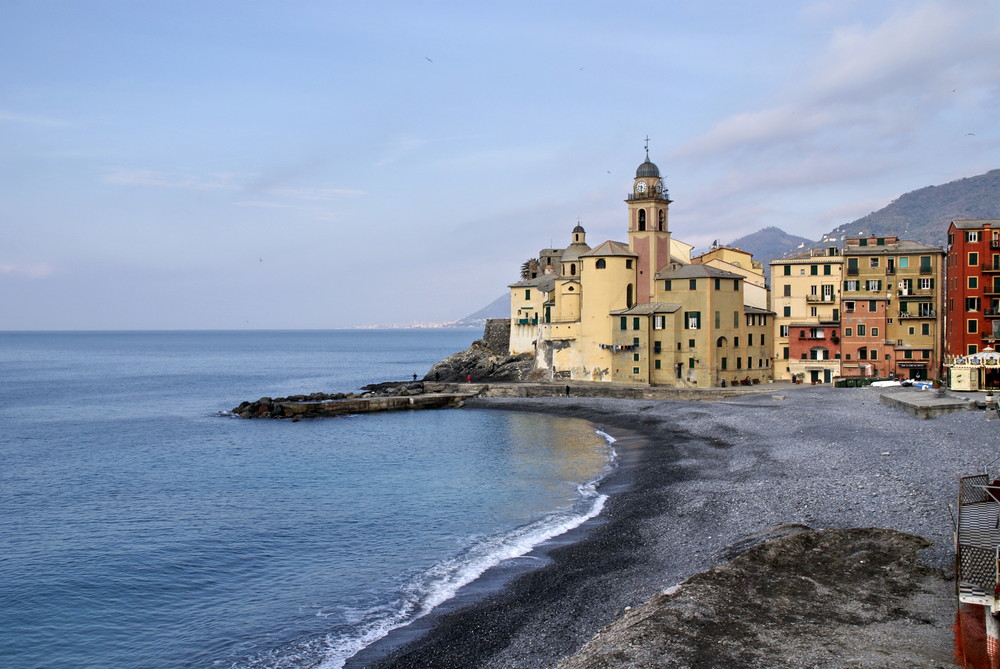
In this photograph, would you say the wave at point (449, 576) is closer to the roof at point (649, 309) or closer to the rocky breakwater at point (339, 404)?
the roof at point (649, 309)

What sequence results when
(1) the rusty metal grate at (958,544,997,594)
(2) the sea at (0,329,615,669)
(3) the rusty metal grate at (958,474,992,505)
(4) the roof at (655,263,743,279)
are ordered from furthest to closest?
(4) the roof at (655,263,743,279) → (2) the sea at (0,329,615,669) → (3) the rusty metal grate at (958,474,992,505) → (1) the rusty metal grate at (958,544,997,594)

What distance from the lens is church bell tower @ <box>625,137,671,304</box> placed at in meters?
75.4

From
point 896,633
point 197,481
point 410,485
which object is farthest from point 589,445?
point 896,633

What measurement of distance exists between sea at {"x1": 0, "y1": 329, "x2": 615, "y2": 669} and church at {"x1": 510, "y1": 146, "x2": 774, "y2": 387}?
40.0 feet

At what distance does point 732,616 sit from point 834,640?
7.32 ft

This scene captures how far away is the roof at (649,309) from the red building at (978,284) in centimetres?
2158

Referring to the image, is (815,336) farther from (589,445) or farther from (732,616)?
(732,616)

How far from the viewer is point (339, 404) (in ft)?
246

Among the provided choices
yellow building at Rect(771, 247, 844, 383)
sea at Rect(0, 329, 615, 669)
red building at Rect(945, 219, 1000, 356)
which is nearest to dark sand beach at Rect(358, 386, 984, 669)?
sea at Rect(0, 329, 615, 669)

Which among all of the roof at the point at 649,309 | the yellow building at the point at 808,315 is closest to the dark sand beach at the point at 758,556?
the yellow building at the point at 808,315

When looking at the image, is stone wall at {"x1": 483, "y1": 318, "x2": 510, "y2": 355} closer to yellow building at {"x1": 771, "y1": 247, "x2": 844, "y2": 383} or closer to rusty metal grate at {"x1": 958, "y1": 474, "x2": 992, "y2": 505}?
yellow building at {"x1": 771, "y1": 247, "x2": 844, "y2": 383}

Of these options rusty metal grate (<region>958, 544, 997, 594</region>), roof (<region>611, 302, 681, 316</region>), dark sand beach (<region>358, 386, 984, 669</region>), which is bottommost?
dark sand beach (<region>358, 386, 984, 669</region>)

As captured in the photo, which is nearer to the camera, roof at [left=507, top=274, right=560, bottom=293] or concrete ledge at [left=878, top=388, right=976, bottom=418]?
concrete ledge at [left=878, top=388, right=976, bottom=418]

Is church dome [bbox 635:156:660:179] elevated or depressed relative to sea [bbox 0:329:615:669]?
elevated
